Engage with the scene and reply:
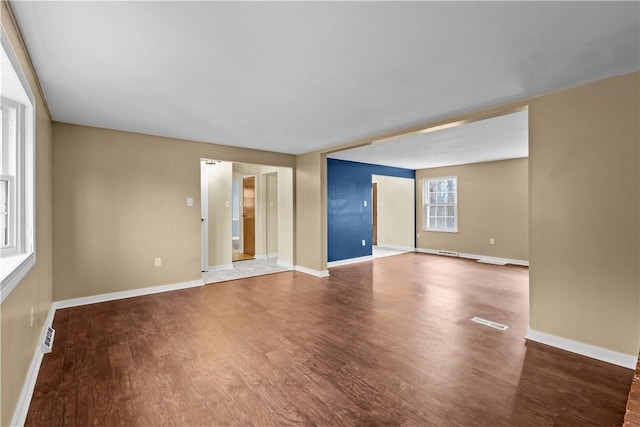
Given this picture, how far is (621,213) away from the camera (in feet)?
8.18

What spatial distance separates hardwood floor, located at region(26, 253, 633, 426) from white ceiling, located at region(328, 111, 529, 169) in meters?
2.40

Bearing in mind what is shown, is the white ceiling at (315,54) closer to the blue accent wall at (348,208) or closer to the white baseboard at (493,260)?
the blue accent wall at (348,208)

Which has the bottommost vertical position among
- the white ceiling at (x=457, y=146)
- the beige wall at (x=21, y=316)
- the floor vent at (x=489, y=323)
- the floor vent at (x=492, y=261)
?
the floor vent at (x=489, y=323)

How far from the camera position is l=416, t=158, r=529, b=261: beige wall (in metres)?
6.74

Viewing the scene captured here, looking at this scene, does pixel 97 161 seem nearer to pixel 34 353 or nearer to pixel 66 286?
pixel 66 286

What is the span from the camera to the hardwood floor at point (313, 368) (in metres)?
1.88

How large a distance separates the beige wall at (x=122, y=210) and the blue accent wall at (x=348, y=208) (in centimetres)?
267

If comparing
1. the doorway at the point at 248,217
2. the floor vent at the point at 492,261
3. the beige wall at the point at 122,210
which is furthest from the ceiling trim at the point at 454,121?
the floor vent at the point at 492,261

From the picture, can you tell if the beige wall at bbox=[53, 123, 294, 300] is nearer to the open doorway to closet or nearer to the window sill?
the open doorway to closet

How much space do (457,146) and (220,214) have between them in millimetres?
4845

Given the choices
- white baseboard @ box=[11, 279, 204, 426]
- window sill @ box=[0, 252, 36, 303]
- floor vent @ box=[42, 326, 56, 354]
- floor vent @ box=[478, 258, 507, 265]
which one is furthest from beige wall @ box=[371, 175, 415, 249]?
window sill @ box=[0, 252, 36, 303]

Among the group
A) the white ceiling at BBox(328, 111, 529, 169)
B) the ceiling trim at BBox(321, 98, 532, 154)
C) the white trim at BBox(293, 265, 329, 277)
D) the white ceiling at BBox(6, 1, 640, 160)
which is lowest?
the white trim at BBox(293, 265, 329, 277)

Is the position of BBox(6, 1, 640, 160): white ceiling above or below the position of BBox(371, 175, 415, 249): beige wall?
above

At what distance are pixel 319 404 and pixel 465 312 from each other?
249cm
